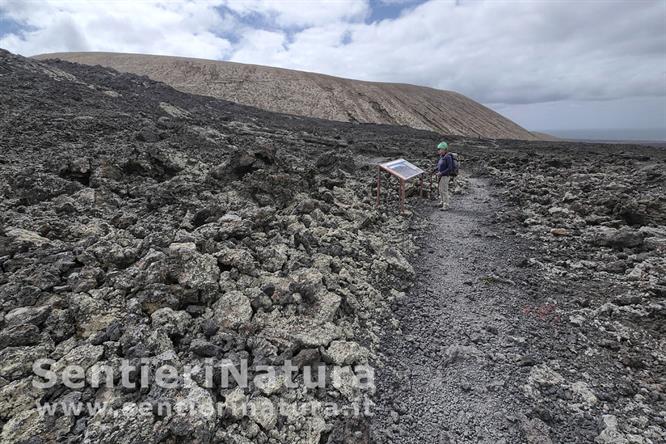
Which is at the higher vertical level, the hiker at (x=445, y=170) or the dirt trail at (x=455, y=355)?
the hiker at (x=445, y=170)

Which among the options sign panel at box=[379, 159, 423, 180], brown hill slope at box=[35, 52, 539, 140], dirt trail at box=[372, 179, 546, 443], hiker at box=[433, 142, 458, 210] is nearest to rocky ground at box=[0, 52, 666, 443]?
dirt trail at box=[372, 179, 546, 443]

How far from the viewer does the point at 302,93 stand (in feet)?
147

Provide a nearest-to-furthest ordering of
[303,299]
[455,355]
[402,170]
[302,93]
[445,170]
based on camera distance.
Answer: [455,355] < [303,299] < [402,170] < [445,170] < [302,93]

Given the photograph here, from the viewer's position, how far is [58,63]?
26203 mm

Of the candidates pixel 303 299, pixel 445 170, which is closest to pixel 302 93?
pixel 445 170

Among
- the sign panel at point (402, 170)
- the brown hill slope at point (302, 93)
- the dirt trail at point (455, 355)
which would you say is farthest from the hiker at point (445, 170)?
the brown hill slope at point (302, 93)

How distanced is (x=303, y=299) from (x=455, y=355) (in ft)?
7.82

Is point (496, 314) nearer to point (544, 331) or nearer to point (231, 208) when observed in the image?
point (544, 331)

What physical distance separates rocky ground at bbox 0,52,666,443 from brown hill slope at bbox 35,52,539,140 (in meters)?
32.3

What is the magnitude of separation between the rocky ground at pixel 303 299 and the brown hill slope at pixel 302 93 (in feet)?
106

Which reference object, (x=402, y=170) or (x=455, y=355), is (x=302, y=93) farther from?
(x=455, y=355)

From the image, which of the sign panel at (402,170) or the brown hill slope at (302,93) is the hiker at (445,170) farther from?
the brown hill slope at (302,93)

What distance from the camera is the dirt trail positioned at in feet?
13.6

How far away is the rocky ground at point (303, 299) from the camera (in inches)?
149
